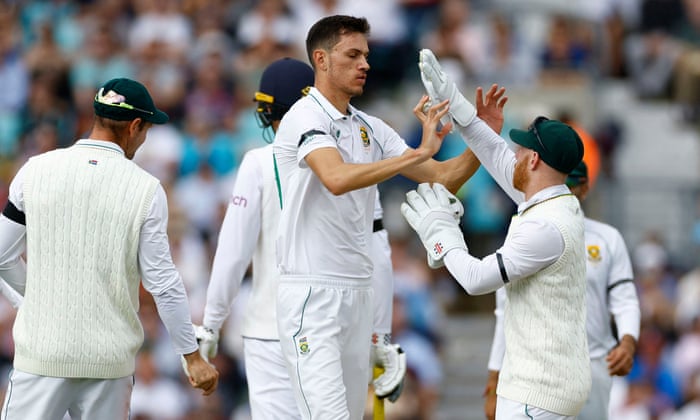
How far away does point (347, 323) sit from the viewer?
6.38 m

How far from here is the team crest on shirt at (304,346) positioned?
247 inches

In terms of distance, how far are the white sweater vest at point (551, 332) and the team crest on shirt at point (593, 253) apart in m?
1.59

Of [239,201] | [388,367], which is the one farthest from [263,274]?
[388,367]

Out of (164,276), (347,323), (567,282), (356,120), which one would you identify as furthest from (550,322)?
(164,276)

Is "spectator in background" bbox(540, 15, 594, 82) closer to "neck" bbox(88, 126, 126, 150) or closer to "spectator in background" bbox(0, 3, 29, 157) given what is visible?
"spectator in background" bbox(0, 3, 29, 157)

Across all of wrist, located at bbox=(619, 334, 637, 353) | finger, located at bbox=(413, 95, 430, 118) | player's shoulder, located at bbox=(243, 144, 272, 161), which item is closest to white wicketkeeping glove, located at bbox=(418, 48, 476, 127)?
finger, located at bbox=(413, 95, 430, 118)

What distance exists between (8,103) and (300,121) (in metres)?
10.5

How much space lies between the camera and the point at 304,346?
6.28m

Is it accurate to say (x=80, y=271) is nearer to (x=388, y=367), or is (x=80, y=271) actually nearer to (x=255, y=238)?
(x=255, y=238)

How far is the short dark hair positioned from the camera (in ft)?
21.0

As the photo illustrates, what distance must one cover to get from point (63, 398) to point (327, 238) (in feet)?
5.01

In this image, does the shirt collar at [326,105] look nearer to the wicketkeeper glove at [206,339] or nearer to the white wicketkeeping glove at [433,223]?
the white wicketkeeping glove at [433,223]

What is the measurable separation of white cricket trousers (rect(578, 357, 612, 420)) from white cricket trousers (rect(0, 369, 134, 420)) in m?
2.92

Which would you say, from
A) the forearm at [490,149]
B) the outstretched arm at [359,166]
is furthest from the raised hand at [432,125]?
the forearm at [490,149]
